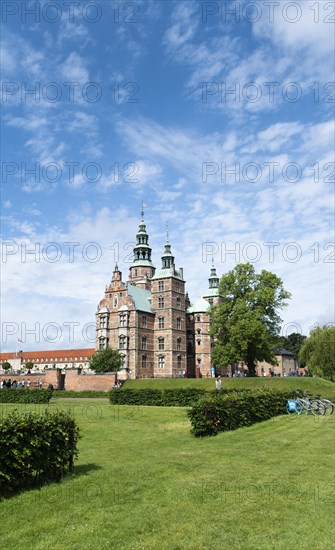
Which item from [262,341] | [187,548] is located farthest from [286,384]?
[187,548]

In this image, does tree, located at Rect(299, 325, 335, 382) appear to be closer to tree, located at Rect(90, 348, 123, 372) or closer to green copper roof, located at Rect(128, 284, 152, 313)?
tree, located at Rect(90, 348, 123, 372)

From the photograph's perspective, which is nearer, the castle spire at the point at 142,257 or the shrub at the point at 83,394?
the shrub at the point at 83,394

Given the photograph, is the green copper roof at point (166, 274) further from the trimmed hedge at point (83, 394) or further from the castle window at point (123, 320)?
the trimmed hedge at point (83, 394)

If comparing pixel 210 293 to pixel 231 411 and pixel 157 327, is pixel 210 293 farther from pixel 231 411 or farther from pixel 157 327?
pixel 231 411

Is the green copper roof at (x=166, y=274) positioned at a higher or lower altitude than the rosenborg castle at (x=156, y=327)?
higher

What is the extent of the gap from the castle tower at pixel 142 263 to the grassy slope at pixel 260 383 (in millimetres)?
25934

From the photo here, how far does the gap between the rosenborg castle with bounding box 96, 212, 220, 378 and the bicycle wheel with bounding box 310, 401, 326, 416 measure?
142 ft

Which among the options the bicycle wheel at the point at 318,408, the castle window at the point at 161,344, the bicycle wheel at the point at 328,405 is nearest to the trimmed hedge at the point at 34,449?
the bicycle wheel at the point at 318,408

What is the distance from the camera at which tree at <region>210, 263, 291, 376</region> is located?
1939 inches

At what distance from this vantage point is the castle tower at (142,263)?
81.9 m

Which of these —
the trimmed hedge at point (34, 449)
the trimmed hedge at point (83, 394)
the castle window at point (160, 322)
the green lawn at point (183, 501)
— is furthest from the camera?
the castle window at point (160, 322)

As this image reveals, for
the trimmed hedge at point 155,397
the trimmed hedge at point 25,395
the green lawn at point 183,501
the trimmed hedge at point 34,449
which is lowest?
the trimmed hedge at point 25,395

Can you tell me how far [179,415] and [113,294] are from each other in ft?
161

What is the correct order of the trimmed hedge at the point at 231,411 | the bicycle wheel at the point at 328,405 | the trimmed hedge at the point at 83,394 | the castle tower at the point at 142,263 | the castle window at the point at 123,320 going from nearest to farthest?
1. the trimmed hedge at the point at 231,411
2. the bicycle wheel at the point at 328,405
3. the trimmed hedge at the point at 83,394
4. the castle window at the point at 123,320
5. the castle tower at the point at 142,263
